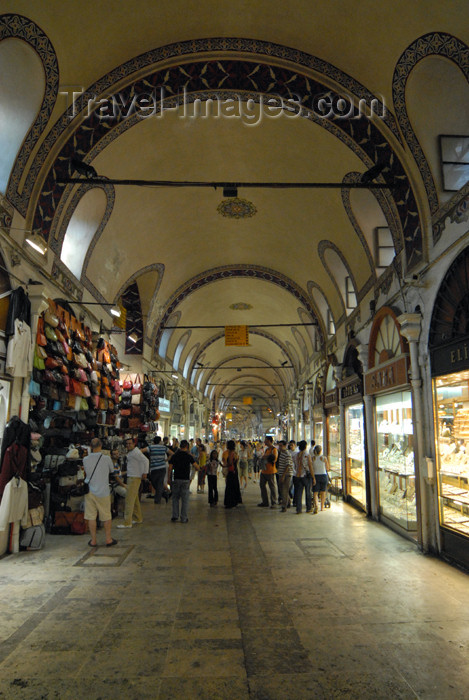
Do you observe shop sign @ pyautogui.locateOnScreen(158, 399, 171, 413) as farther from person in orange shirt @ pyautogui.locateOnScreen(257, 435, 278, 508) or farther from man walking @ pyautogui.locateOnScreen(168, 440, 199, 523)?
man walking @ pyautogui.locateOnScreen(168, 440, 199, 523)

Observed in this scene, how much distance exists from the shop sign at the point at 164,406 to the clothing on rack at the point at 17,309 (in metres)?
8.78

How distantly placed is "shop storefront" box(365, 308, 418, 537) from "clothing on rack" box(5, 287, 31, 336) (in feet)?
17.1

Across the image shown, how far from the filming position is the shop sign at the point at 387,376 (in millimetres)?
6641

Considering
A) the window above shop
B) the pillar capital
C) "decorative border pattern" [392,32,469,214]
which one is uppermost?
"decorative border pattern" [392,32,469,214]

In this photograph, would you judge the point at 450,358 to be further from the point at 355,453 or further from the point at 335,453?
the point at 335,453

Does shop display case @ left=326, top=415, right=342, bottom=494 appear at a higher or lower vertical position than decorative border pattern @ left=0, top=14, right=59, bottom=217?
lower

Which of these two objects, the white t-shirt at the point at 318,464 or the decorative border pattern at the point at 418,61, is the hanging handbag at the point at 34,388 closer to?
the white t-shirt at the point at 318,464

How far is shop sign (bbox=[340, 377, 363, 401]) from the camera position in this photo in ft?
31.0

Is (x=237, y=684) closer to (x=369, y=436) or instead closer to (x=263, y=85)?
(x=369, y=436)

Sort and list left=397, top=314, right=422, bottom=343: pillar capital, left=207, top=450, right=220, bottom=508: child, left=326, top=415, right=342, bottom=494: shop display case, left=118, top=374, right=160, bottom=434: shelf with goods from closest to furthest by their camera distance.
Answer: left=397, top=314, right=422, bottom=343: pillar capital
left=207, top=450, right=220, bottom=508: child
left=118, top=374, right=160, bottom=434: shelf with goods
left=326, top=415, right=342, bottom=494: shop display case

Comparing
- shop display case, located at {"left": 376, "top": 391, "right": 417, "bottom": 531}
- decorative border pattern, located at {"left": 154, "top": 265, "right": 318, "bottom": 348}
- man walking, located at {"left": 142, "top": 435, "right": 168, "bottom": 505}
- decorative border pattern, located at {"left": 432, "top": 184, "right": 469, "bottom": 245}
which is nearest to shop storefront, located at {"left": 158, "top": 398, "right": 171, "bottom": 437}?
decorative border pattern, located at {"left": 154, "top": 265, "right": 318, "bottom": 348}

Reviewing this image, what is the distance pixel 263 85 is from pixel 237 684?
694 cm

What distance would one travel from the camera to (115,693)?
268 centimetres

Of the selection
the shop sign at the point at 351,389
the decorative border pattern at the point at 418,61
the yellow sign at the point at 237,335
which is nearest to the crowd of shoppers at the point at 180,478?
the shop sign at the point at 351,389
